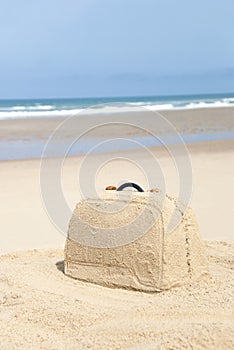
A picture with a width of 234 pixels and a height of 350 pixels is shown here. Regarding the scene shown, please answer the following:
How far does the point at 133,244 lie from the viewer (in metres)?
4.73

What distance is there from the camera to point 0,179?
1202 centimetres

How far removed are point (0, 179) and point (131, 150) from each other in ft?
17.8

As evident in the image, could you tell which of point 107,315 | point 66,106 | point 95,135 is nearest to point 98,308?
point 107,315

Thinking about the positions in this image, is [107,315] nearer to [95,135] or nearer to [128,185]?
[128,185]

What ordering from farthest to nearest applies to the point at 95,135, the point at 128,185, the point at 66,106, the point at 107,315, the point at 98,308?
the point at 66,106 → the point at 95,135 → the point at 128,185 → the point at 98,308 → the point at 107,315

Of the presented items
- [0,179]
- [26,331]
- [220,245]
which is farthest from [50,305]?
[0,179]

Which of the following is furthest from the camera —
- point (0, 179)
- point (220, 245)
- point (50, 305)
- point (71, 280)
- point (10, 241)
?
point (0, 179)

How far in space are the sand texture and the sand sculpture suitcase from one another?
98mm

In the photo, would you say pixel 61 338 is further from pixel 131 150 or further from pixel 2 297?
pixel 131 150

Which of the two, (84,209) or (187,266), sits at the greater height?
(84,209)

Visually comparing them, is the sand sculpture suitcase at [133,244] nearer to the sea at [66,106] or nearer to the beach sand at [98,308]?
the beach sand at [98,308]

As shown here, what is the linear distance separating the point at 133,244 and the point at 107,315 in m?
0.67

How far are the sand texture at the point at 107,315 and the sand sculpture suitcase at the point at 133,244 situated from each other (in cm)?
10

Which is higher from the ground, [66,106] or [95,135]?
[66,106]
